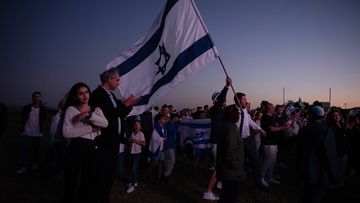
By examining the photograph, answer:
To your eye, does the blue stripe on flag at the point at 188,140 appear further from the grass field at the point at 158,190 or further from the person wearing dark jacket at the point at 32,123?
the person wearing dark jacket at the point at 32,123

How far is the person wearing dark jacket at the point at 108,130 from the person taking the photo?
3654 mm

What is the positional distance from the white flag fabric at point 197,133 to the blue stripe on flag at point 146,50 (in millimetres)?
4826

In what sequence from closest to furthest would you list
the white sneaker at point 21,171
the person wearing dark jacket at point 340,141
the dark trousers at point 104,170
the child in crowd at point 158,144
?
the dark trousers at point 104,170
the person wearing dark jacket at point 340,141
the child in crowd at point 158,144
the white sneaker at point 21,171

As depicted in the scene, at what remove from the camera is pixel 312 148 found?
14.1 ft

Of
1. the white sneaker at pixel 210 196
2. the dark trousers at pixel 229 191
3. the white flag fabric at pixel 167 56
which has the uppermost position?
the white flag fabric at pixel 167 56

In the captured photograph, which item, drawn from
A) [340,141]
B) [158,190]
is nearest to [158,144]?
[158,190]

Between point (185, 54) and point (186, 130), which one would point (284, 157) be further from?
point (185, 54)

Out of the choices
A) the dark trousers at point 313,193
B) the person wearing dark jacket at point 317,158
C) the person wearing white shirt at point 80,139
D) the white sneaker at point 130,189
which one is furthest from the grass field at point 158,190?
the person wearing white shirt at point 80,139

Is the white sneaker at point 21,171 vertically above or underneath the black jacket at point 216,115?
underneath

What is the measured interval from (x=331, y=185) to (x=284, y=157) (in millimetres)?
8601

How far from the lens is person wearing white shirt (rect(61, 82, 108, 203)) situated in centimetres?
336

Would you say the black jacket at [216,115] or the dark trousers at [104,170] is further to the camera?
the black jacket at [216,115]

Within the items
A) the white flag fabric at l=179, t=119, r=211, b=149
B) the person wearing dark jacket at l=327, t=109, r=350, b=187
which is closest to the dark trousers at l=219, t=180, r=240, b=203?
the person wearing dark jacket at l=327, t=109, r=350, b=187

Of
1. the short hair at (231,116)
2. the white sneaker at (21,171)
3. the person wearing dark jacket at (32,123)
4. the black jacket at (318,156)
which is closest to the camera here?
the black jacket at (318,156)
